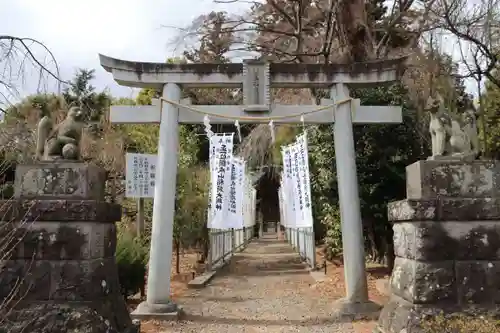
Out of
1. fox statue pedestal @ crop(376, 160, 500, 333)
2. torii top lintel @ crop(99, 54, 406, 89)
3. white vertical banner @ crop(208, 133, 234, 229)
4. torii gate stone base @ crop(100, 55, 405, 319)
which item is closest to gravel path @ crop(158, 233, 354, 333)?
torii gate stone base @ crop(100, 55, 405, 319)

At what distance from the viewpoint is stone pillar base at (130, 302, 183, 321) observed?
857 cm

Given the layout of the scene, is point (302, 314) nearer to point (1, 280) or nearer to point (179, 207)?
point (1, 280)

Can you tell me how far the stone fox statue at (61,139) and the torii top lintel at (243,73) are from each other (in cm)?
319

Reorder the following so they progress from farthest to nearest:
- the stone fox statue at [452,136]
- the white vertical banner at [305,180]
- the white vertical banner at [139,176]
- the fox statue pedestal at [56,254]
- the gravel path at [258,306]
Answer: the white vertical banner at [139,176], the white vertical banner at [305,180], the gravel path at [258,306], the stone fox statue at [452,136], the fox statue pedestal at [56,254]

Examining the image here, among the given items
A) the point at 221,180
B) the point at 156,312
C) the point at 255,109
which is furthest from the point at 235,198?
the point at 156,312

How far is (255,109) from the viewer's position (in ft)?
31.1

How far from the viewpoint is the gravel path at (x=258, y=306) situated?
27.5ft

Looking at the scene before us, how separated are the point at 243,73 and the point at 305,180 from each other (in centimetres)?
254

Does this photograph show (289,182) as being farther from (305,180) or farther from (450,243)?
(450,243)

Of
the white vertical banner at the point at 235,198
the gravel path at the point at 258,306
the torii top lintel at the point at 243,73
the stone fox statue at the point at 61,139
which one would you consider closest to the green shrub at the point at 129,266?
the gravel path at the point at 258,306

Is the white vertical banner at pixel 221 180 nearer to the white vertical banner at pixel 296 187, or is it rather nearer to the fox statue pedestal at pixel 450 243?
the white vertical banner at pixel 296 187

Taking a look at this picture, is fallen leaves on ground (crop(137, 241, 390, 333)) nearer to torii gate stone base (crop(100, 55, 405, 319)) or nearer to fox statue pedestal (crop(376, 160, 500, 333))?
torii gate stone base (crop(100, 55, 405, 319))

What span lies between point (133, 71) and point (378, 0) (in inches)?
481

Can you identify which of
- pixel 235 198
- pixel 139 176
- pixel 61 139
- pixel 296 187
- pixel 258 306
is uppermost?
pixel 139 176
